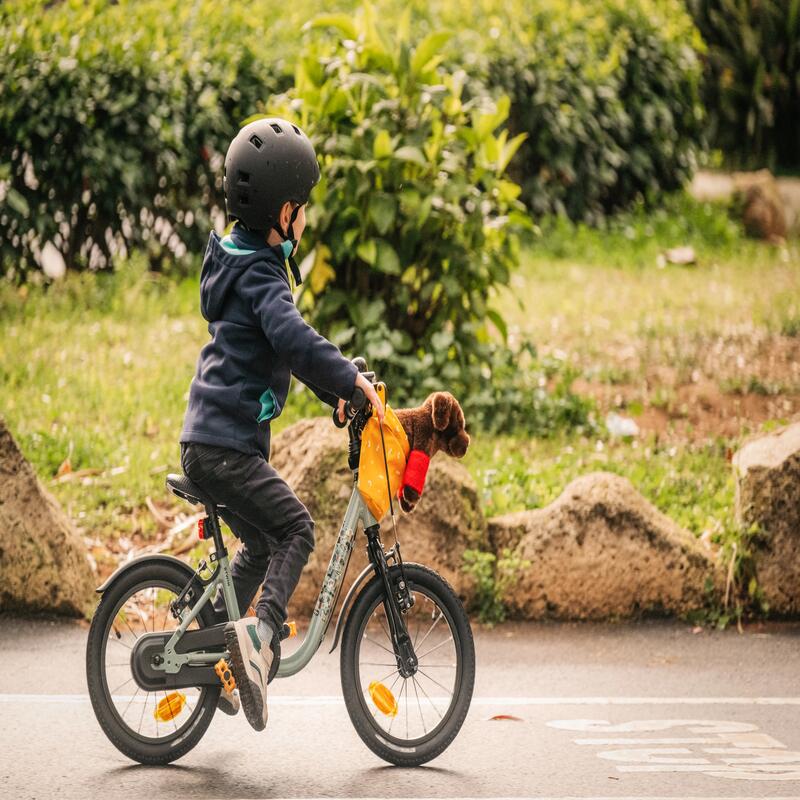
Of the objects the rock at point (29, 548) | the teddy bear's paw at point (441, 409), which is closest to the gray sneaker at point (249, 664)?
the teddy bear's paw at point (441, 409)

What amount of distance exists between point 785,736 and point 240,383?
2366mm

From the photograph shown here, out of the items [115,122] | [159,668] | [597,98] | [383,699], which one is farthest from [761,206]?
[159,668]

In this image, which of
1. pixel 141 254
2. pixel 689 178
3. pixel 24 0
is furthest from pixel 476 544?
pixel 689 178

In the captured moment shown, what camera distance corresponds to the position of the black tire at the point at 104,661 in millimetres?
4535

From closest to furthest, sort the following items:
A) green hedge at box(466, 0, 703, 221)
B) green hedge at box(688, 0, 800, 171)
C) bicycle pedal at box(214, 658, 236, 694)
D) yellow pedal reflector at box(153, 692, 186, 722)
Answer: bicycle pedal at box(214, 658, 236, 694)
yellow pedal reflector at box(153, 692, 186, 722)
green hedge at box(466, 0, 703, 221)
green hedge at box(688, 0, 800, 171)

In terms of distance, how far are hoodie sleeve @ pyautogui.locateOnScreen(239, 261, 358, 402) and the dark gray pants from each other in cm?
36

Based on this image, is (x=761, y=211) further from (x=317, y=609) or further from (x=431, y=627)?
(x=317, y=609)

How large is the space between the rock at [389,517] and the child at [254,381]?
157 centimetres

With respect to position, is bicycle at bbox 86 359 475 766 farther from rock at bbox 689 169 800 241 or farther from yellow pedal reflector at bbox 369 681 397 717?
rock at bbox 689 169 800 241

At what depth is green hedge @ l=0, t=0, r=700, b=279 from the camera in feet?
31.6

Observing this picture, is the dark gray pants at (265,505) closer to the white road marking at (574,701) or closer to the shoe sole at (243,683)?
the shoe sole at (243,683)

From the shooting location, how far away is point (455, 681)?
4.67 meters

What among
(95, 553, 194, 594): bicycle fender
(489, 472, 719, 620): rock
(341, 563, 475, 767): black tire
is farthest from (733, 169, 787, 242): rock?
(95, 553, 194, 594): bicycle fender

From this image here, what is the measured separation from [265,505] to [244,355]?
49 cm
